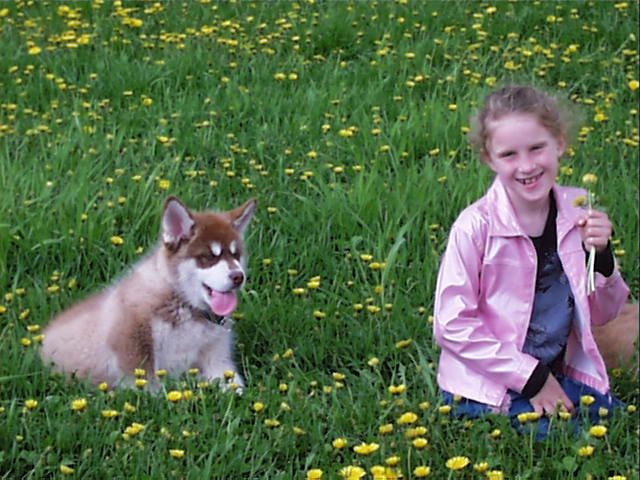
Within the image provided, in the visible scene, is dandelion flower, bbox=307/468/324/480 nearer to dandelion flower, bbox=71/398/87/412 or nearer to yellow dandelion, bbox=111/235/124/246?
dandelion flower, bbox=71/398/87/412

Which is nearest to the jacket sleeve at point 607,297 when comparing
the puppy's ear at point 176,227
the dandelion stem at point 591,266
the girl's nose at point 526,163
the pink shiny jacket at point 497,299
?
the pink shiny jacket at point 497,299

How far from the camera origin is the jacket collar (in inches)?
158

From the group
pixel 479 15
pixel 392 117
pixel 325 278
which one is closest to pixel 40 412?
pixel 325 278

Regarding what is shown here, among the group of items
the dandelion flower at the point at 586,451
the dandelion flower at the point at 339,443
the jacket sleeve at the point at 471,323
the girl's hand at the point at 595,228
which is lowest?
the dandelion flower at the point at 339,443

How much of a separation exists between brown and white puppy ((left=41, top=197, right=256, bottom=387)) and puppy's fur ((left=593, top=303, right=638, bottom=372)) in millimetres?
1369

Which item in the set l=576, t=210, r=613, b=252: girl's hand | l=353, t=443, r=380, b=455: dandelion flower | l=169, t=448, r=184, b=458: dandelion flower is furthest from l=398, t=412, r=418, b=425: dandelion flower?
l=576, t=210, r=613, b=252: girl's hand

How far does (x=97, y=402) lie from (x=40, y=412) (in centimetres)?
22

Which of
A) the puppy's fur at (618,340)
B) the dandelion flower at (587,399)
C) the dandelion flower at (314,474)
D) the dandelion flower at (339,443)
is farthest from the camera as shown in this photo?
the puppy's fur at (618,340)

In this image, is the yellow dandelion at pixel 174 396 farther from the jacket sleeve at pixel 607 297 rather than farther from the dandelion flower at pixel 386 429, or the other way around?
the jacket sleeve at pixel 607 297

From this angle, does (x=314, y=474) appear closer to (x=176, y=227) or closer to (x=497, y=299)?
(x=497, y=299)

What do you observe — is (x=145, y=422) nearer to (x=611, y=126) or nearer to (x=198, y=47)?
(x=611, y=126)

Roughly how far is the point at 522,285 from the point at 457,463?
0.81 meters

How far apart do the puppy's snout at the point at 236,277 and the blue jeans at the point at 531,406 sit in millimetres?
811

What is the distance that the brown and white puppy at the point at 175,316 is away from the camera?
4246 mm
